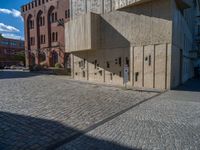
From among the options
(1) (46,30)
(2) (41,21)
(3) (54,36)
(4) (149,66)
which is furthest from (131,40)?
(2) (41,21)

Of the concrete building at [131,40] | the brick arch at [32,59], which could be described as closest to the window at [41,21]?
the brick arch at [32,59]

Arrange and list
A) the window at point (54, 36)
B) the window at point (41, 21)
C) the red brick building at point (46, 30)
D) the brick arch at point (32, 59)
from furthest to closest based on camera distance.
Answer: the brick arch at point (32, 59), the window at point (41, 21), the window at point (54, 36), the red brick building at point (46, 30)

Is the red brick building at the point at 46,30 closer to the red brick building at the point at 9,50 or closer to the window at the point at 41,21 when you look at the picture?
the window at the point at 41,21

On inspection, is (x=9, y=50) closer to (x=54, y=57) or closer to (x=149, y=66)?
(x=54, y=57)

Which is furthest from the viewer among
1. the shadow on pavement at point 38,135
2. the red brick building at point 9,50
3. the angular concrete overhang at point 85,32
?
the red brick building at point 9,50

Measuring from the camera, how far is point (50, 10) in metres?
33.8

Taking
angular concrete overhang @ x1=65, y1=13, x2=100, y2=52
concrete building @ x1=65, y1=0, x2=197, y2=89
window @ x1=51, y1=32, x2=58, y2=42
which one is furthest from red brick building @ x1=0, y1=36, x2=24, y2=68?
concrete building @ x1=65, y1=0, x2=197, y2=89

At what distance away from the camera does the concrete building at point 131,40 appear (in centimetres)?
1112

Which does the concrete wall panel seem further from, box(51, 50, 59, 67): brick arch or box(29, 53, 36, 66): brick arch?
box(29, 53, 36, 66): brick arch

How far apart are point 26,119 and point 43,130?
116 cm

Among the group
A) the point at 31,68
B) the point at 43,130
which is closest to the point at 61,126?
the point at 43,130

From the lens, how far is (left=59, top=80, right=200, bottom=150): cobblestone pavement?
3643 millimetres

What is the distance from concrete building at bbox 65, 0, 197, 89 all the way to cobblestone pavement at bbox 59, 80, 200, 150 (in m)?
5.79

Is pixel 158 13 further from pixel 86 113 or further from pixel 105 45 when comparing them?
pixel 86 113
